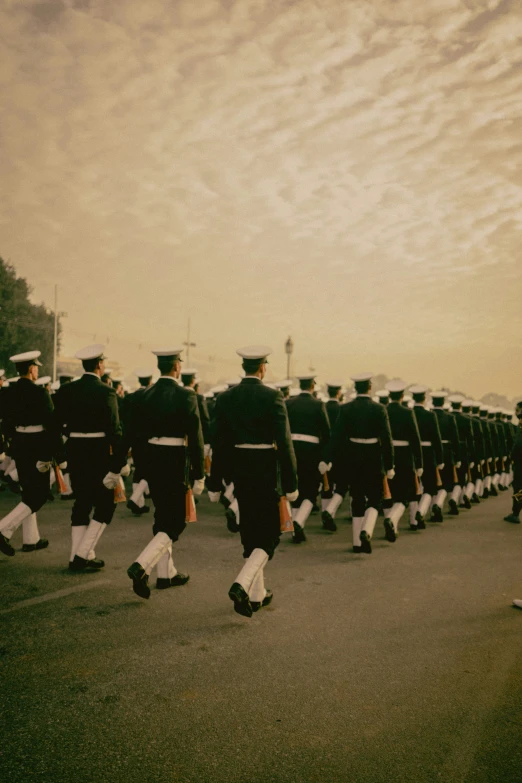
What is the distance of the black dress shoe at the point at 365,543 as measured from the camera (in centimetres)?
774

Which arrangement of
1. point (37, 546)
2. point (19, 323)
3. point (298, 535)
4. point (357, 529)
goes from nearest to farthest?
1. point (37, 546)
2. point (357, 529)
3. point (298, 535)
4. point (19, 323)

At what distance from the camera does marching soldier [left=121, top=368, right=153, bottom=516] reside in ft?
18.6

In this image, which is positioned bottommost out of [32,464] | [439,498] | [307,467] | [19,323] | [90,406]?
[439,498]

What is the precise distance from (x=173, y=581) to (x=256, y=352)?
245 cm

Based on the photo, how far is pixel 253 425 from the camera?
512 cm

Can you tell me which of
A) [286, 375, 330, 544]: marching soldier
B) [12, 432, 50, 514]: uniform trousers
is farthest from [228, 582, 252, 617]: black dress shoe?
[286, 375, 330, 544]: marching soldier

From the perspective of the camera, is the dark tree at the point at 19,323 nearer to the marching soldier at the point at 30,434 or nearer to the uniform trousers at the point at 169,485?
the marching soldier at the point at 30,434

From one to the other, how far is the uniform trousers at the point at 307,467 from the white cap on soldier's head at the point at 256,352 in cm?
394

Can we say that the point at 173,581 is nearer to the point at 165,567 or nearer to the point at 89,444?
the point at 165,567

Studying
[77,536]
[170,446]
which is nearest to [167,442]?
[170,446]

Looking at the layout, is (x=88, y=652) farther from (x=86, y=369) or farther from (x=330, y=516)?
(x=330, y=516)

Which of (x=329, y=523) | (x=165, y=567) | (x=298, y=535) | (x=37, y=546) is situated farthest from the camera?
(x=329, y=523)

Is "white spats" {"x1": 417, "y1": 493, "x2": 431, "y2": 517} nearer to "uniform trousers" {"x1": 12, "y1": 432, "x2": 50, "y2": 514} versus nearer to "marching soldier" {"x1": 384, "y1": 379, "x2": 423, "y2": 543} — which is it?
"marching soldier" {"x1": 384, "y1": 379, "x2": 423, "y2": 543}

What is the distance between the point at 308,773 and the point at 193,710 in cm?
85
